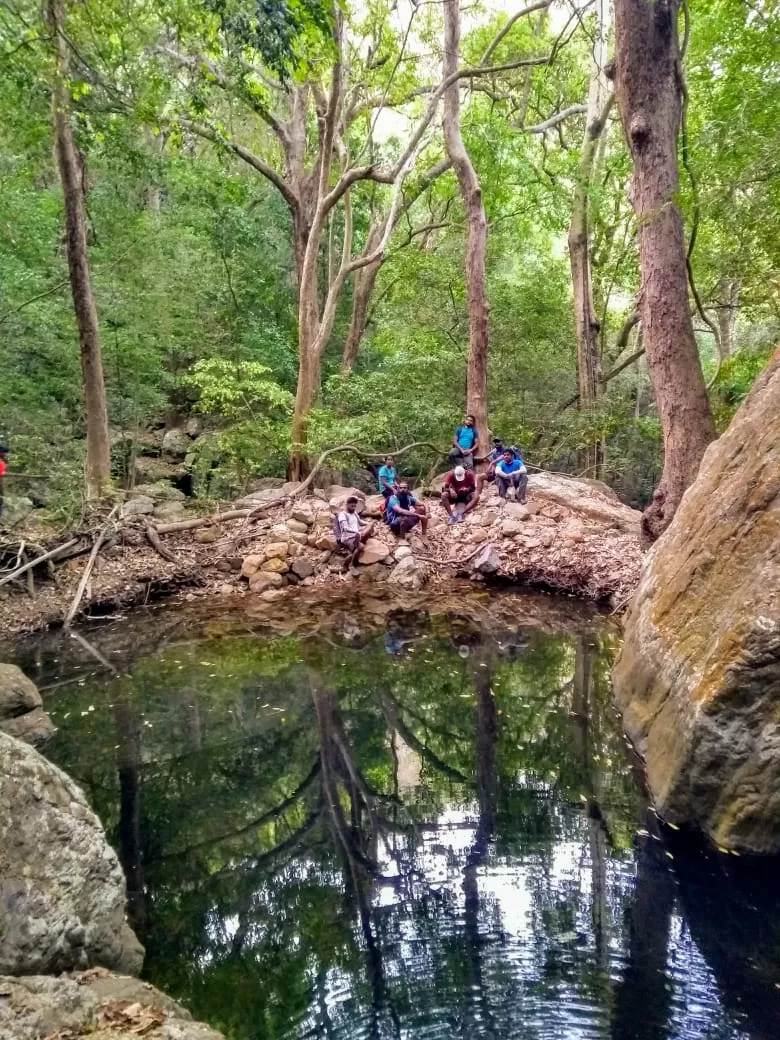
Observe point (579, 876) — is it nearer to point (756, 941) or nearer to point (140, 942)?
point (756, 941)

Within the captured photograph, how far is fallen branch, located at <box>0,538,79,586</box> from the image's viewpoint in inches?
308

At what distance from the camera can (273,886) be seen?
391 centimetres

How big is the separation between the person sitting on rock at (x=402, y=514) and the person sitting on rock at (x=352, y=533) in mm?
494

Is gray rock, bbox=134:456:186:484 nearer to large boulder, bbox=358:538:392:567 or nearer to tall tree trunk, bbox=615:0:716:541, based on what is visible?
large boulder, bbox=358:538:392:567

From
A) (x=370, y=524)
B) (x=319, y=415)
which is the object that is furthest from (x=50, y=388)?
(x=370, y=524)

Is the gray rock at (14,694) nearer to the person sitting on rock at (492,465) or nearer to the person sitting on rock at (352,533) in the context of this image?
the person sitting on rock at (352,533)

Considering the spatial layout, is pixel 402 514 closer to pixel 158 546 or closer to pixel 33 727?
pixel 158 546

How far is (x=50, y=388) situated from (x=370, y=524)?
21.6 ft

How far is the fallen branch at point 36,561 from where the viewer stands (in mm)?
7824

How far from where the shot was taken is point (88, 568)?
857 cm

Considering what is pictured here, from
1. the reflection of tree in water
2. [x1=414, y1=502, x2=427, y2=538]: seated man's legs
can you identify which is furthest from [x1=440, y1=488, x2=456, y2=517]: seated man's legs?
the reflection of tree in water

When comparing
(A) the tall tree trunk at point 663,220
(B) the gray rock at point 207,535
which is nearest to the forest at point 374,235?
(A) the tall tree trunk at point 663,220

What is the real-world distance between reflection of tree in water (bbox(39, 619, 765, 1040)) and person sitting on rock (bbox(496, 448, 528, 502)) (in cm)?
450

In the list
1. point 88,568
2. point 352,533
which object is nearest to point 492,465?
point 352,533
